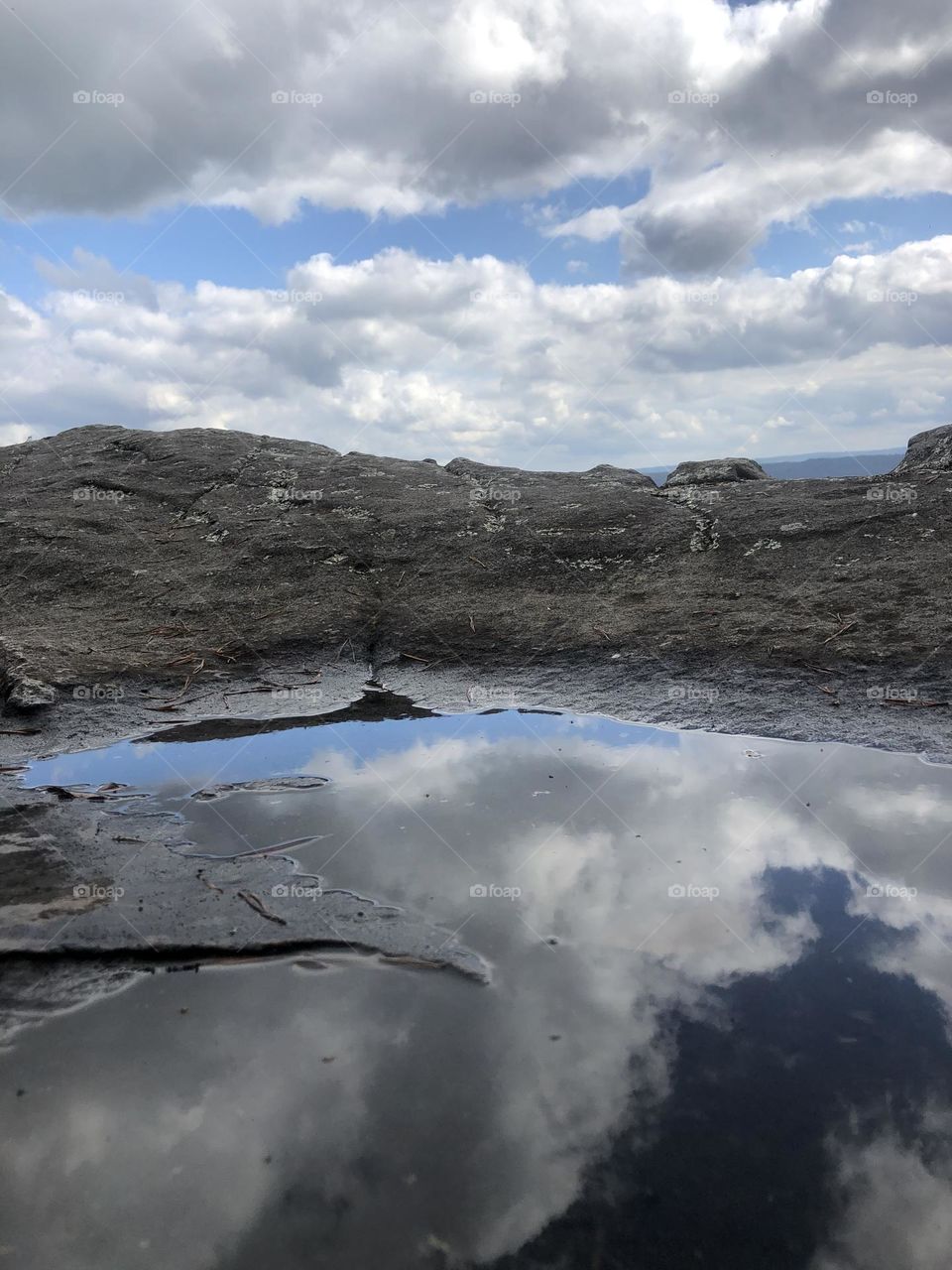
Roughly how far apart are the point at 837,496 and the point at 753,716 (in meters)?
5.27

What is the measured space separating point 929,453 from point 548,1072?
1101 cm

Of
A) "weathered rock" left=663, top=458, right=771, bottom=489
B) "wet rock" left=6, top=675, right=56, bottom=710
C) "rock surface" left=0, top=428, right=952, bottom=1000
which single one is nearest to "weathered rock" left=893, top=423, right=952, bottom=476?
"rock surface" left=0, top=428, right=952, bottom=1000

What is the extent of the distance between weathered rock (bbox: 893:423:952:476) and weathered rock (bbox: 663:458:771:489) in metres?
1.89

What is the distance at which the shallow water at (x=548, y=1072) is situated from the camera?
2250mm

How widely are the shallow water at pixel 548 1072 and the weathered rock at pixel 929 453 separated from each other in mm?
7465

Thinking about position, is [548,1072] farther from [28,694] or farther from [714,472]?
[714,472]

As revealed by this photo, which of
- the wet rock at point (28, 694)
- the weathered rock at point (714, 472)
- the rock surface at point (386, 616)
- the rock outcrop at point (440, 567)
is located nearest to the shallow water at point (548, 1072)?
the rock surface at point (386, 616)

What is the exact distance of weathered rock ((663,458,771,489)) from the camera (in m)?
13.1

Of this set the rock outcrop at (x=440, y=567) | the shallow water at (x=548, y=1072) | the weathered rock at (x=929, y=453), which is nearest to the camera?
the shallow water at (x=548, y=1072)

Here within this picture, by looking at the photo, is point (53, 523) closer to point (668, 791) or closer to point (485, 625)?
point (485, 625)

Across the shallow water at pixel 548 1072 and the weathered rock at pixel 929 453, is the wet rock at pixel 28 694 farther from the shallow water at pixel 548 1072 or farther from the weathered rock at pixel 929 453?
the weathered rock at pixel 929 453

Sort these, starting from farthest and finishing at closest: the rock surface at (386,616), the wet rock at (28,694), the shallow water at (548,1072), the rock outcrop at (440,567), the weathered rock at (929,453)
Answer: the weathered rock at (929,453) < the rock outcrop at (440,567) < the wet rock at (28,694) < the rock surface at (386,616) < the shallow water at (548,1072)

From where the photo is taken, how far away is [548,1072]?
2781 millimetres

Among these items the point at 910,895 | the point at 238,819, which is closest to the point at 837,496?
the point at 910,895
